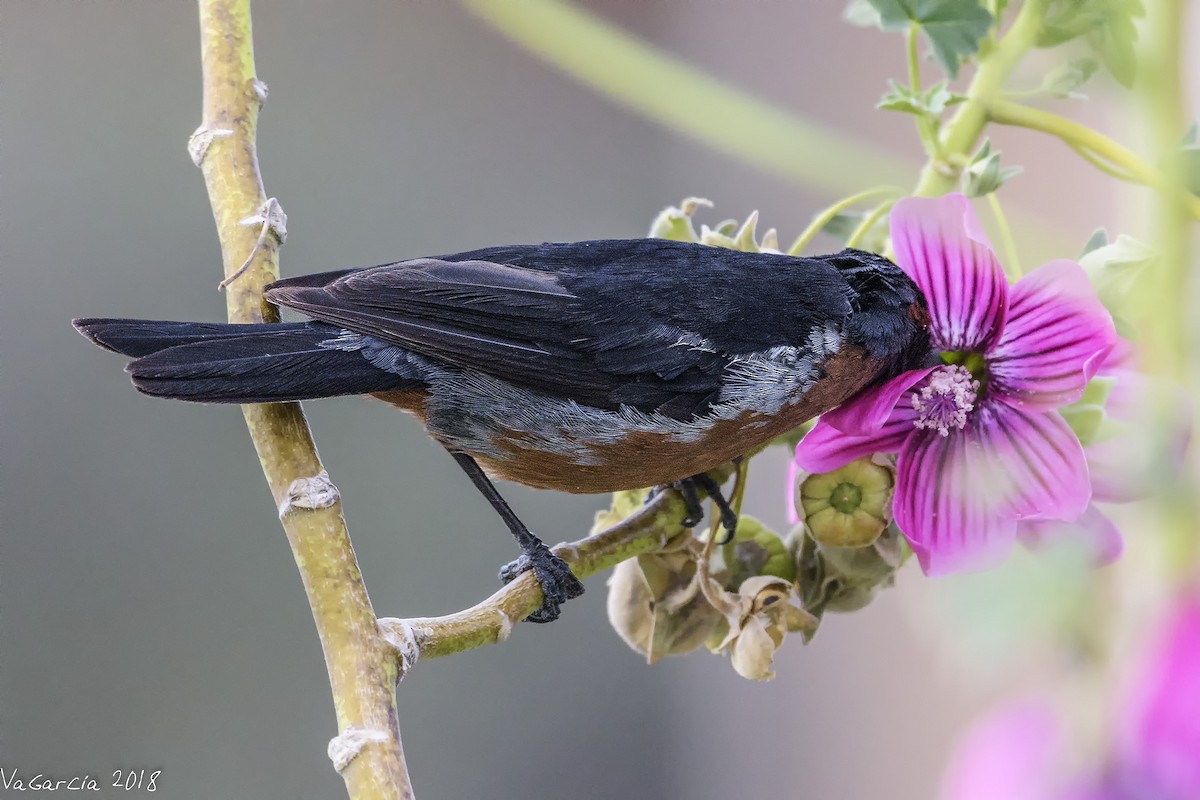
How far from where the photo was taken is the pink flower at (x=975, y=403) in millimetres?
424

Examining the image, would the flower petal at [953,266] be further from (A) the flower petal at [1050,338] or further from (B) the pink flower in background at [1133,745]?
(B) the pink flower in background at [1133,745]

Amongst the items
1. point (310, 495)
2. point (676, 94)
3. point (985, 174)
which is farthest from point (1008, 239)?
point (310, 495)

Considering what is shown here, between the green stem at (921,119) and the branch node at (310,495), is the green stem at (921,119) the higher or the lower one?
the higher one

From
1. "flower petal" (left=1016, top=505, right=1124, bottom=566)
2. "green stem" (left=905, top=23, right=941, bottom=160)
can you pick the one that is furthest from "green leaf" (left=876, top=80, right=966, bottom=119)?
"flower petal" (left=1016, top=505, right=1124, bottom=566)

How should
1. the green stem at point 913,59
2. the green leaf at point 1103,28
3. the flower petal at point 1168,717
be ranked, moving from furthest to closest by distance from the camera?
1. the green stem at point 913,59
2. the green leaf at point 1103,28
3. the flower petal at point 1168,717

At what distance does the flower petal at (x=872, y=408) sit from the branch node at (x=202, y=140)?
14.5 inches

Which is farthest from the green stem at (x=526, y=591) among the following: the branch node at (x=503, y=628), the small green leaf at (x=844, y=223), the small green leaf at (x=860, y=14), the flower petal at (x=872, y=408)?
the small green leaf at (x=860, y=14)

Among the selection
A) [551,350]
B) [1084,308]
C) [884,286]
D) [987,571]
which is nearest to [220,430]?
[551,350]

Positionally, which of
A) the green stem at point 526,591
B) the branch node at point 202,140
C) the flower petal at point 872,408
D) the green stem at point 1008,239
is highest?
the branch node at point 202,140

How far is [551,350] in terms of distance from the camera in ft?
2.10

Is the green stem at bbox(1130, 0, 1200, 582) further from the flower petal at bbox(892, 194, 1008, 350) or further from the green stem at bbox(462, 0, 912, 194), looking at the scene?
the green stem at bbox(462, 0, 912, 194)

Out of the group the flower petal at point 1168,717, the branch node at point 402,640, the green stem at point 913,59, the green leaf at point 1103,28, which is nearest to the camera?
the flower petal at point 1168,717

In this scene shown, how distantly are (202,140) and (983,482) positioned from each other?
0.45 meters

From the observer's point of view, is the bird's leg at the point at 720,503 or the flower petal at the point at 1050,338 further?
the bird's leg at the point at 720,503
